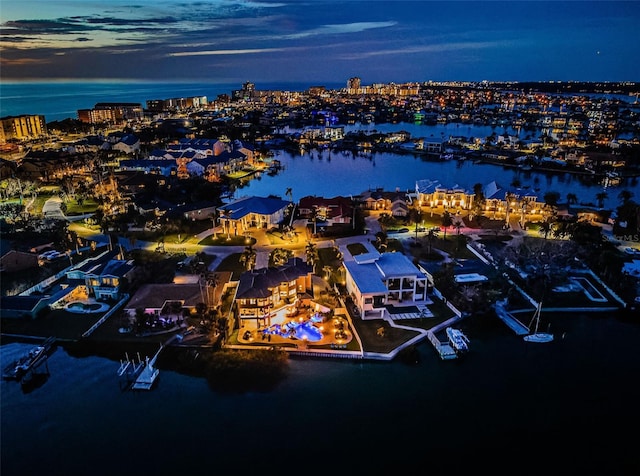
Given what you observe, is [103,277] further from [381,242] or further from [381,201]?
[381,201]

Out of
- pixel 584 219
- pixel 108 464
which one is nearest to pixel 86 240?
pixel 108 464

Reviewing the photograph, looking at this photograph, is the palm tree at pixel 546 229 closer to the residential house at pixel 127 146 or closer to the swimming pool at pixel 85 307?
the swimming pool at pixel 85 307

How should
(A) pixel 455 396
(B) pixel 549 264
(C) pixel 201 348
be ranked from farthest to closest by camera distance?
(B) pixel 549 264 → (C) pixel 201 348 → (A) pixel 455 396

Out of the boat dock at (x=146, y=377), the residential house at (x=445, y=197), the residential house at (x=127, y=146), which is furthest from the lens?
the residential house at (x=127, y=146)

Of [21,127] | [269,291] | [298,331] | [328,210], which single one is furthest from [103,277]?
[21,127]

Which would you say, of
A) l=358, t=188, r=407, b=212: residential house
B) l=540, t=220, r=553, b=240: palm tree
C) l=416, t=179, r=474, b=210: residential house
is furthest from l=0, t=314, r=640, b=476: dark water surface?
l=416, t=179, r=474, b=210: residential house

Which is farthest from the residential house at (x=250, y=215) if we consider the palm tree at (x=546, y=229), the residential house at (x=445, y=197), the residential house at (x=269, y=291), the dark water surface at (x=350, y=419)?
the palm tree at (x=546, y=229)

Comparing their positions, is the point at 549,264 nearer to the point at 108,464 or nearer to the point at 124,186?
the point at 108,464
